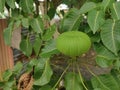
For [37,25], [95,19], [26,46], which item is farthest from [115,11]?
[26,46]

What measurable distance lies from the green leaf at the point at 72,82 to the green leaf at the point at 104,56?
0.59ft

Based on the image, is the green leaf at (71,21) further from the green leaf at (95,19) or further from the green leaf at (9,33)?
the green leaf at (9,33)

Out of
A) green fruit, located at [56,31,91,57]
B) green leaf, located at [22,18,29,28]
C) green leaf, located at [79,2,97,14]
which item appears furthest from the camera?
green leaf, located at [22,18,29,28]

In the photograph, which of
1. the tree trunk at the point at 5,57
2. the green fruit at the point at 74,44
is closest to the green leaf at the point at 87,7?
the green fruit at the point at 74,44

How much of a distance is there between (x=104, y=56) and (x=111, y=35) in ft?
0.44

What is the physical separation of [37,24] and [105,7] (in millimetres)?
426

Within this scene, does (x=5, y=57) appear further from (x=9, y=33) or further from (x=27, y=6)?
(x=27, y=6)

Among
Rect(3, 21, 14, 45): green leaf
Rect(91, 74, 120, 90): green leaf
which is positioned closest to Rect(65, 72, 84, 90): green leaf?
Rect(91, 74, 120, 90): green leaf

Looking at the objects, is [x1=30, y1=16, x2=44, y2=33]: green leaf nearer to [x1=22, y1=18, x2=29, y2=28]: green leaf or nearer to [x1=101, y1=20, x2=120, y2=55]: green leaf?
[x1=22, y1=18, x2=29, y2=28]: green leaf

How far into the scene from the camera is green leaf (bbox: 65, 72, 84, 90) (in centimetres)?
140

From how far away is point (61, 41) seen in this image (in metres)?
1.14

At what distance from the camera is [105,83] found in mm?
1377

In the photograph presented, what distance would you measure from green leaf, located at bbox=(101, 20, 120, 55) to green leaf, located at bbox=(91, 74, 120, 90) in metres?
0.22

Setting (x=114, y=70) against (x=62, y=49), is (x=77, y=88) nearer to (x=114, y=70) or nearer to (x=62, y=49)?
(x=114, y=70)
